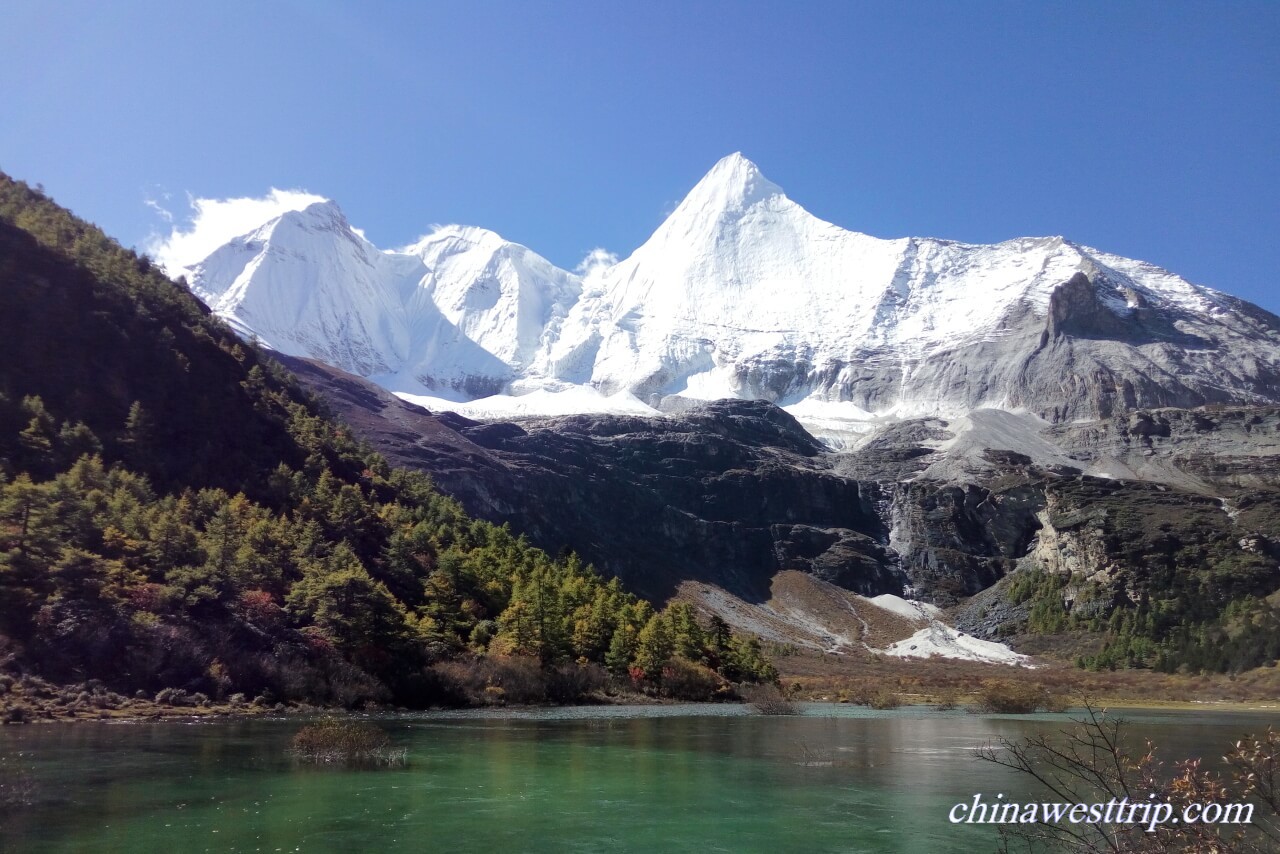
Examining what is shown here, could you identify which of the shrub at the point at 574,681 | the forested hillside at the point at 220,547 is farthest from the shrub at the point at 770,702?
the shrub at the point at 574,681

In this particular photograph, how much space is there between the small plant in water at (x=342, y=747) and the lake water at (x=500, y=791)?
1.09 m

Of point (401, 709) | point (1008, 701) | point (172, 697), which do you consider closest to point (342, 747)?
point (172, 697)

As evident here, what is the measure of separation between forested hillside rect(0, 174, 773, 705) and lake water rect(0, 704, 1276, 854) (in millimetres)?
10225

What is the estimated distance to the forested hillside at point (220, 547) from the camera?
192 ft

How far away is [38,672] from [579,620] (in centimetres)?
4841

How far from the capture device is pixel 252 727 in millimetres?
49969

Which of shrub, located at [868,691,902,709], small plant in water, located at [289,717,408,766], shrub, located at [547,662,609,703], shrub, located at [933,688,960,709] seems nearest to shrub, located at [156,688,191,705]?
small plant in water, located at [289,717,408,766]

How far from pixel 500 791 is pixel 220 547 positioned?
4305 centimetres

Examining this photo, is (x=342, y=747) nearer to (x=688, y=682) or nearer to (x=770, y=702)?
→ (x=770, y=702)

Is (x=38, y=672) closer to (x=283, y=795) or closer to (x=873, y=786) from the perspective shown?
(x=283, y=795)

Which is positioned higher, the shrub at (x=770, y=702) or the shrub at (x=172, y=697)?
the shrub at (x=172, y=697)

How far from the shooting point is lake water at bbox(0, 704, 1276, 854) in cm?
2552

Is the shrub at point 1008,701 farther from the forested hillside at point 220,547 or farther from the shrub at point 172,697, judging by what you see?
the shrub at point 172,697

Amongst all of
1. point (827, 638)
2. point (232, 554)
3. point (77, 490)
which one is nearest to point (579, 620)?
point (232, 554)
